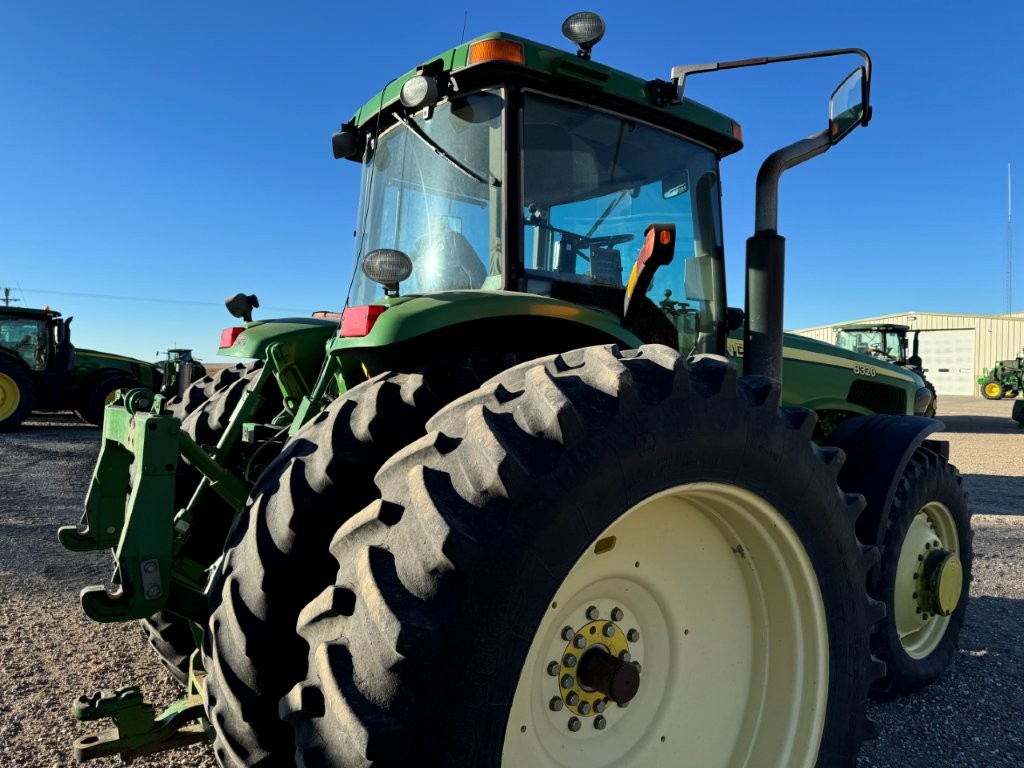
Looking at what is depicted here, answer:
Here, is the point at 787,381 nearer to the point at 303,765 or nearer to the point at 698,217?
the point at 698,217

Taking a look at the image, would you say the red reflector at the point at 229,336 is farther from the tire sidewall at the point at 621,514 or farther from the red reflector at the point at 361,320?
the tire sidewall at the point at 621,514

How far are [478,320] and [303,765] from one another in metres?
1.19

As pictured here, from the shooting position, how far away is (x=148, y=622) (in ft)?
8.81

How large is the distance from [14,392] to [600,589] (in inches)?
584

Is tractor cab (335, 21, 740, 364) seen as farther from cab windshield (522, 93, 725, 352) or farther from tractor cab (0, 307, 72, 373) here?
tractor cab (0, 307, 72, 373)

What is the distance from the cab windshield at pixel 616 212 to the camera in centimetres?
247

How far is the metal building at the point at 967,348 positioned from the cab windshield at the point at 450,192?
37476 millimetres

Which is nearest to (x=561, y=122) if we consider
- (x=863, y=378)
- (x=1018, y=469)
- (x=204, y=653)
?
(x=204, y=653)

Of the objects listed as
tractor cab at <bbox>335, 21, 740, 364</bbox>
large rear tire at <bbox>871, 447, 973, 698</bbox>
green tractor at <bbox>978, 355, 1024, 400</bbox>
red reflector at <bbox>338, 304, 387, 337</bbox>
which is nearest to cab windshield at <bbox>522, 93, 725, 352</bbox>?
tractor cab at <bbox>335, 21, 740, 364</bbox>

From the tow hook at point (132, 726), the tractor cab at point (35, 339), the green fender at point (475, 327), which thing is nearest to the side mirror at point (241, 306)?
the green fender at point (475, 327)

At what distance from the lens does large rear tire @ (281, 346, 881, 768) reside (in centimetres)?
129

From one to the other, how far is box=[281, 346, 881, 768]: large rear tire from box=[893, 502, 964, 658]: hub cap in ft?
4.05

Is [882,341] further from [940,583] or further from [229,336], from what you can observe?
[229,336]

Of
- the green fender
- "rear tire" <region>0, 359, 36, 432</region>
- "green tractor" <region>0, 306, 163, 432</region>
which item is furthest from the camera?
"green tractor" <region>0, 306, 163, 432</region>
